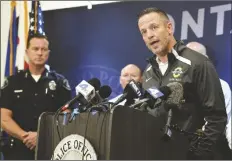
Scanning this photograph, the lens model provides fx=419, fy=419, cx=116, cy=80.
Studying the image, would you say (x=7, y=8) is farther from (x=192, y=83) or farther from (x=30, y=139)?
(x=192, y=83)

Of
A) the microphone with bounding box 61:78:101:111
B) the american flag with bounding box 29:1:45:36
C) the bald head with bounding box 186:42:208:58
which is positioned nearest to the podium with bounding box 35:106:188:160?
the microphone with bounding box 61:78:101:111

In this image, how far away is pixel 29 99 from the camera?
130 inches

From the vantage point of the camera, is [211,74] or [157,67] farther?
[157,67]

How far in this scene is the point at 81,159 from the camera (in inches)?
65.9

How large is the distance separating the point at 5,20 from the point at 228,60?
2.93m

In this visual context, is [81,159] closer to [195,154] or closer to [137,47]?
[195,154]

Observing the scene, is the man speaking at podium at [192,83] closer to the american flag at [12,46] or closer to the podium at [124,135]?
the podium at [124,135]

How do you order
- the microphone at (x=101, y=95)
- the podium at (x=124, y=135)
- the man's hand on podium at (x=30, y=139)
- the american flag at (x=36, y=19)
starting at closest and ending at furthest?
1. the podium at (x=124, y=135)
2. the microphone at (x=101, y=95)
3. the man's hand on podium at (x=30, y=139)
4. the american flag at (x=36, y=19)

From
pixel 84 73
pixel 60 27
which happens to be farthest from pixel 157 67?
pixel 60 27

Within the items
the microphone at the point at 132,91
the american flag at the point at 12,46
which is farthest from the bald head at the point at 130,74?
the microphone at the point at 132,91

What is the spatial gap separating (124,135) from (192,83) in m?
0.53

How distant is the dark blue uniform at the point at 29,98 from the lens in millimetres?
3260

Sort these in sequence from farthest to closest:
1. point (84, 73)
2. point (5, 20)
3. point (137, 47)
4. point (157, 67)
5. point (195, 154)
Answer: point (5, 20) < point (84, 73) < point (137, 47) < point (157, 67) < point (195, 154)

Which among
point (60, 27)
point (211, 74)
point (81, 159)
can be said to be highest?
point (60, 27)
